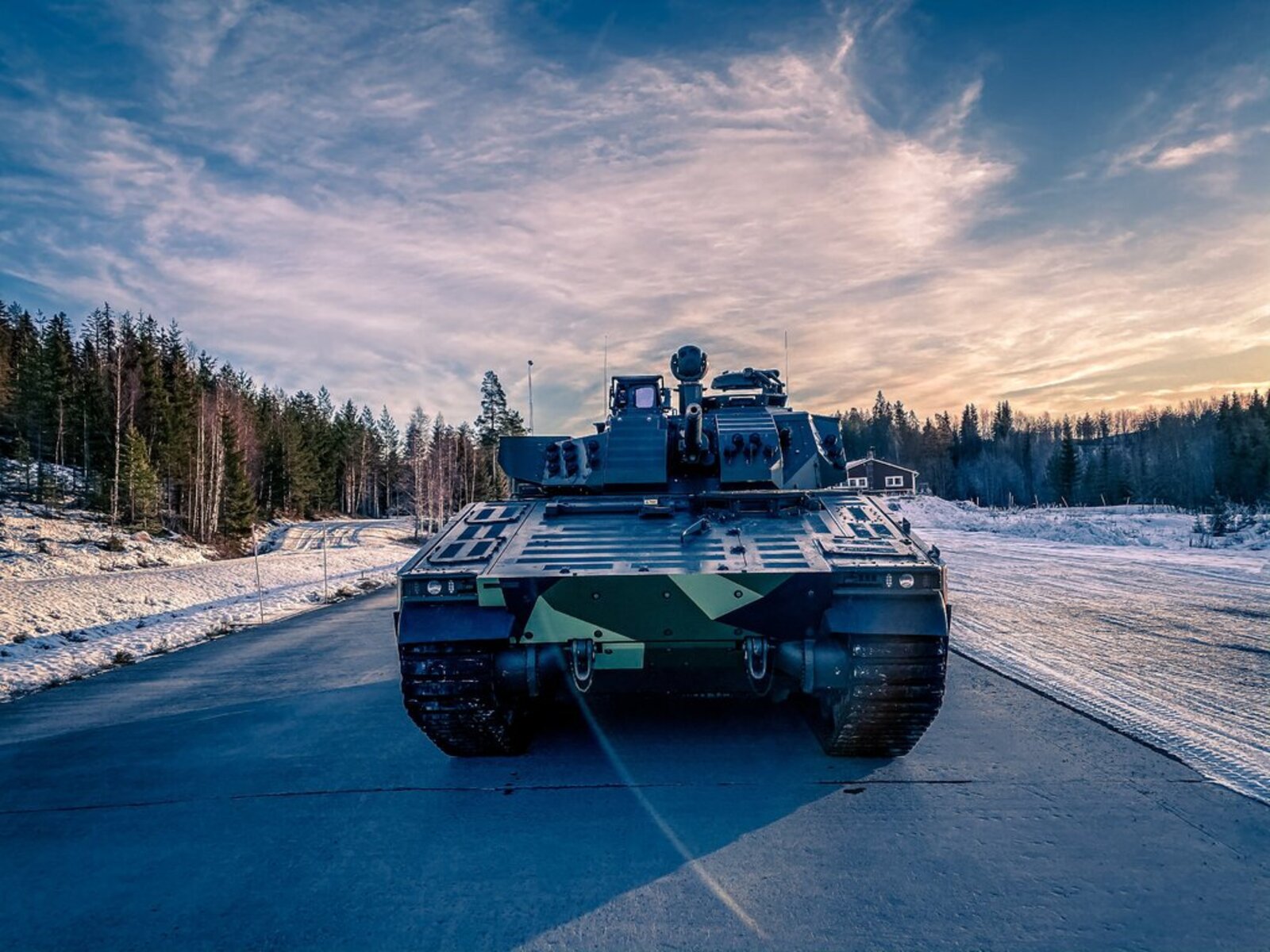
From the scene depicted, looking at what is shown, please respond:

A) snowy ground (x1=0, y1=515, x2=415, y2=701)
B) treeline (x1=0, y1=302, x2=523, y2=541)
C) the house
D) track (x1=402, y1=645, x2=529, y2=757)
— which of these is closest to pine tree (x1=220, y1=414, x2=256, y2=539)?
treeline (x1=0, y1=302, x2=523, y2=541)

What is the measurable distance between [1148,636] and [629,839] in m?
8.25

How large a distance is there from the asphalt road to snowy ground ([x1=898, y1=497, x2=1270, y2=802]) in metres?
0.59

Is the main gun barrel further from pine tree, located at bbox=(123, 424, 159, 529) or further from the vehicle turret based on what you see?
pine tree, located at bbox=(123, 424, 159, 529)

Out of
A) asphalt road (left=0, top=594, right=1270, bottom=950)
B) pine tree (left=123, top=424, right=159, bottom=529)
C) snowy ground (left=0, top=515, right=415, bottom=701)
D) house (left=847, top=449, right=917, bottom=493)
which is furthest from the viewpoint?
house (left=847, top=449, right=917, bottom=493)

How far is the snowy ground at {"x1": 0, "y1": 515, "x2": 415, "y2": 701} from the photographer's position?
10.7m

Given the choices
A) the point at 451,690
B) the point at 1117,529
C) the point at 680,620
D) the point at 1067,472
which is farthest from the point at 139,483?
the point at 1067,472

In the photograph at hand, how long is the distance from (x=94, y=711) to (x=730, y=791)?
639 cm

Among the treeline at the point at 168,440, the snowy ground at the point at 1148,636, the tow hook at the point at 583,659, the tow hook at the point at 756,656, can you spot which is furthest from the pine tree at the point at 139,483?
the tow hook at the point at 756,656

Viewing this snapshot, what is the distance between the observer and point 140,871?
13.0 feet

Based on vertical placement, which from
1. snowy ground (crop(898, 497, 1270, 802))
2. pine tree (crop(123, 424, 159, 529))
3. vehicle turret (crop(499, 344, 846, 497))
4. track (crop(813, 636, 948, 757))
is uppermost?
pine tree (crop(123, 424, 159, 529))

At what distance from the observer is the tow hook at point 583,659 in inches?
205

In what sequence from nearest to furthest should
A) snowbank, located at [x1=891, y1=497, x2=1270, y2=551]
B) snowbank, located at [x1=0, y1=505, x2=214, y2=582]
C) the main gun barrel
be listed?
the main gun barrel
snowbank, located at [x1=891, y1=497, x2=1270, y2=551]
snowbank, located at [x1=0, y1=505, x2=214, y2=582]

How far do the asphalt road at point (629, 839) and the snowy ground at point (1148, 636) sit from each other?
593 mm

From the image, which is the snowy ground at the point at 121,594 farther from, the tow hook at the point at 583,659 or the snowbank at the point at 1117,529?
the snowbank at the point at 1117,529
